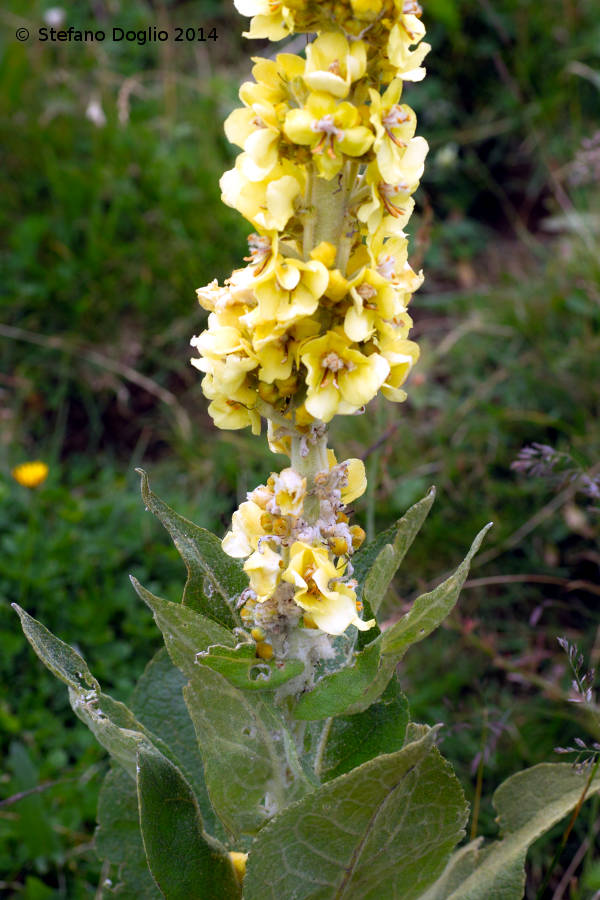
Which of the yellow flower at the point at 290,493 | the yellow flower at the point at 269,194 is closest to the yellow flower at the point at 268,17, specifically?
the yellow flower at the point at 269,194

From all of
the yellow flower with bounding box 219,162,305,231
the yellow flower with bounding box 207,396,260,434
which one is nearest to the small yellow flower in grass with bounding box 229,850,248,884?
the yellow flower with bounding box 207,396,260,434

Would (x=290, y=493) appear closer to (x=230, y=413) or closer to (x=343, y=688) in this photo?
(x=230, y=413)

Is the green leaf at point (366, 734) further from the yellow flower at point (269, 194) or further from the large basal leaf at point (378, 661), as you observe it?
the yellow flower at point (269, 194)

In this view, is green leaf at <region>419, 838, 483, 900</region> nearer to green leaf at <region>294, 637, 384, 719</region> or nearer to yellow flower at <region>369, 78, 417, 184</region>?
green leaf at <region>294, 637, 384, 719</region>

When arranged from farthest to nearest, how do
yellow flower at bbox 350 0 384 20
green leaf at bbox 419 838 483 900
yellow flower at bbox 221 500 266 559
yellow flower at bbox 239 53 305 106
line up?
1. green leaf at bbox 419 838 483 900
2. yellow flower at bbox 221 500 266 559
3. yellow flower at bbox 239 53 305 106
4. yellow flower at bbox 350 0 384 20

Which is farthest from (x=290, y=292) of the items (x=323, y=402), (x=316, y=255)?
(x=323, y=402)

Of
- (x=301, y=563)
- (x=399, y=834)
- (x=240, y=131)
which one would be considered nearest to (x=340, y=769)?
(x=399, y=834)

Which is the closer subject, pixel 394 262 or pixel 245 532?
pixel 394 262
